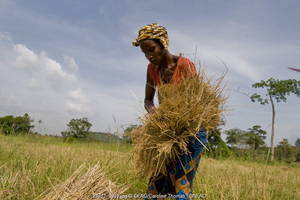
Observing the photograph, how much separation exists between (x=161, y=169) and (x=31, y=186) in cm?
115

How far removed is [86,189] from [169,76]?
918mm

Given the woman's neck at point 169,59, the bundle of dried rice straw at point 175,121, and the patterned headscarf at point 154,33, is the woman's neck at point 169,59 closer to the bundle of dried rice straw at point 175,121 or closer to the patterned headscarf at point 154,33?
the patterned headscarf at point 154,33

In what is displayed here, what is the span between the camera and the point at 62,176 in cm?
269

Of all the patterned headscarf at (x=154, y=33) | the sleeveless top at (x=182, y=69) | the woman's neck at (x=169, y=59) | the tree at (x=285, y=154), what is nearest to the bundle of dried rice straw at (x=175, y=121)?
the sleeveless top at (x=182, y=69)

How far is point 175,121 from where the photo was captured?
167cm

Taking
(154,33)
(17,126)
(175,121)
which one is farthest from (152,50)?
(17,126)

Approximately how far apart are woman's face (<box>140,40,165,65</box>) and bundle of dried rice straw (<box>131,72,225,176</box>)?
→ 19 centimetres

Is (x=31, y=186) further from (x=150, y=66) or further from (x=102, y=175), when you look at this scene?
(x=150, y=66)

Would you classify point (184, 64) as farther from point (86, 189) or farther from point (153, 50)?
point (86, 189)

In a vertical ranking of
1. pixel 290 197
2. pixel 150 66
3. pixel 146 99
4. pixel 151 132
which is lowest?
pixel 290 197

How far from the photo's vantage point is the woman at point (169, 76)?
1728mm

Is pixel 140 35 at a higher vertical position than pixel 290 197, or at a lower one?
higher

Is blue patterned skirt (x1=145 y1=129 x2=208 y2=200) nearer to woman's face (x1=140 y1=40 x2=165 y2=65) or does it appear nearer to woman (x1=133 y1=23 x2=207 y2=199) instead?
woman (x1=133 y1=23 x2=207 y2=199)

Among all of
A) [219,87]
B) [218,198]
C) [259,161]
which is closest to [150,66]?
[219,87]
